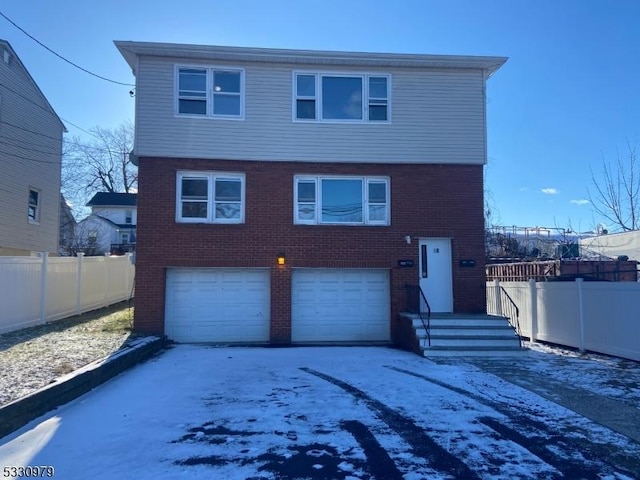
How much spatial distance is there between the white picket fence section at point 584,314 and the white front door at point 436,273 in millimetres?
2230

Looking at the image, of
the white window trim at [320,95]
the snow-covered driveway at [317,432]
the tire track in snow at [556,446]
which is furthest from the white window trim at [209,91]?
the tire track in snow at [556,446]

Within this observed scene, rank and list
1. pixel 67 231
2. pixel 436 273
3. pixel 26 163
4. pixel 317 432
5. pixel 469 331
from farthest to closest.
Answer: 1. pixel 67 231
2. pixel 26 163
3. pixel 436 273
4. pixel 469 331
5. pixel 317 432

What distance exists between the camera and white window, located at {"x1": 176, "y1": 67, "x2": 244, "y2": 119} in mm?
12734

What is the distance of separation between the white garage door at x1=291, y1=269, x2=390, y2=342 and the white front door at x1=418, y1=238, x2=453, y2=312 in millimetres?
1063

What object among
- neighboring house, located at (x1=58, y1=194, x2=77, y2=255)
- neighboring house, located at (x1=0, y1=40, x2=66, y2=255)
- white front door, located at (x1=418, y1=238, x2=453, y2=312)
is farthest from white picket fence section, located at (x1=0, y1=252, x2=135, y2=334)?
neighboring house, located at (x1=58, y1=194, x2=77, y2=255)

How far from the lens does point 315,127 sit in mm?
13008

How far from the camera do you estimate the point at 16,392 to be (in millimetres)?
5871

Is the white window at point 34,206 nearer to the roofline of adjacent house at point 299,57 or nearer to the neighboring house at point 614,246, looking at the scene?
the roofline of adjacent house at point 299,57

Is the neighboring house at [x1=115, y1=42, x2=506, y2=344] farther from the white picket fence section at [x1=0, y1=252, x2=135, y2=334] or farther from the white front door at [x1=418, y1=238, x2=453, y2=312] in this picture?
the white picket fence section at [x1=0, y1=252, x2=135, y2=334]

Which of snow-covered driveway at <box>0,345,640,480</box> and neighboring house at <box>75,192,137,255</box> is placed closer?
snow-covered driveway at <box>0,345,640,480</box>

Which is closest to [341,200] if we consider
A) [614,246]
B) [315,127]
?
[315,127]

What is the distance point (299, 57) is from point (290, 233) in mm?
4746

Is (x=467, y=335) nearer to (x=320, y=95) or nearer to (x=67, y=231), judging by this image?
(x=320, y=95)

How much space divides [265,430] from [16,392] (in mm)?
3169
